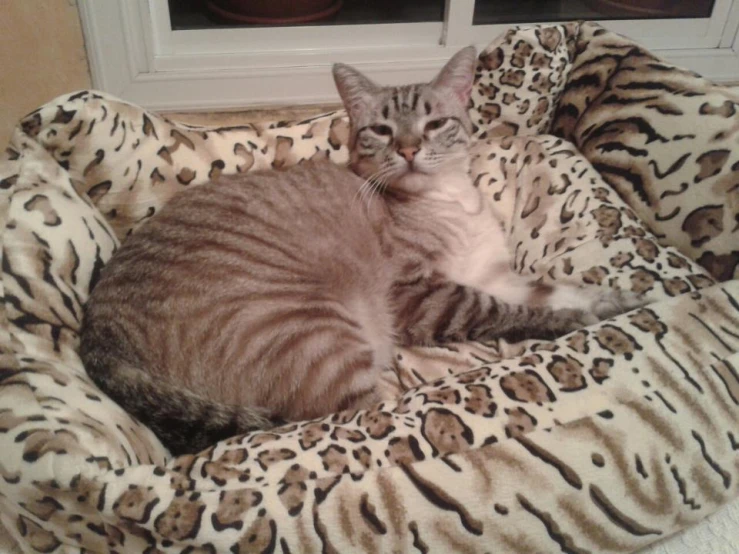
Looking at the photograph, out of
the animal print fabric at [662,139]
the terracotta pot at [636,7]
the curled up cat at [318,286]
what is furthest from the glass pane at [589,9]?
the curled up cat at [318,286]

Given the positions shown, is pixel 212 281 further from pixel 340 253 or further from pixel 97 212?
pixel 97 212

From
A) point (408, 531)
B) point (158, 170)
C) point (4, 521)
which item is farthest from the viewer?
point (158, 170)

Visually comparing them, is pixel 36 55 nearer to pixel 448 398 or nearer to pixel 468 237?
pixel 468 237

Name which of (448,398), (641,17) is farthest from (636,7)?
(448,398)

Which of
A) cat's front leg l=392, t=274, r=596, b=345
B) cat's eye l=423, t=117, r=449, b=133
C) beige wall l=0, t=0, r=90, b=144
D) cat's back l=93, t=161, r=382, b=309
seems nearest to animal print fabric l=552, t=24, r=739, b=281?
cat's front leg l=392, t=274, r=596, b=345

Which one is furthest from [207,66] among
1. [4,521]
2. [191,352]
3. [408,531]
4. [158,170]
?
[408,531]

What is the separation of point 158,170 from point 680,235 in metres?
1.44

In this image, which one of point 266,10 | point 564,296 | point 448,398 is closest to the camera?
point 448,398

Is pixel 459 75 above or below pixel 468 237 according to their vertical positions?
above

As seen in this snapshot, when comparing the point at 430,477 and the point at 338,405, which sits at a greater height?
the point at 430,477

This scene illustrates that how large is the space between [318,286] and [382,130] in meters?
0.51

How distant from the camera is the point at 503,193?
6.50ft

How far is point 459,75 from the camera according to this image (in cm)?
172

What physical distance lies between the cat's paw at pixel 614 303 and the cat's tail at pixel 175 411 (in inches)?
34.0
